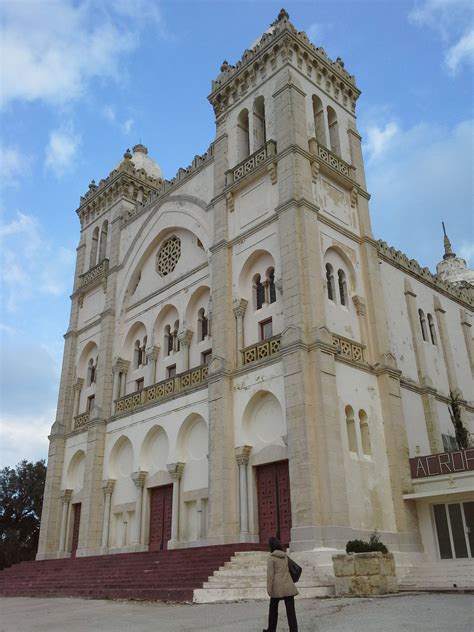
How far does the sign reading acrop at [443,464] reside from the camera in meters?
19.0

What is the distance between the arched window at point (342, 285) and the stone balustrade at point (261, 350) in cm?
347

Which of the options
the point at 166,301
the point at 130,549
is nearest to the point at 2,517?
the point at 130,549

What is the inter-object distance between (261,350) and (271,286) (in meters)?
2.70

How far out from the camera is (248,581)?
14680 millimetres

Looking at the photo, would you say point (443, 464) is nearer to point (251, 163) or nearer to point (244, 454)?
point (244, 454)

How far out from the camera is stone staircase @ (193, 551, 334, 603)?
1380cm

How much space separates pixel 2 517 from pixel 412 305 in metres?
28.4

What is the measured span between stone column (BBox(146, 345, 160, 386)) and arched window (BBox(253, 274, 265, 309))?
6920 millimetres

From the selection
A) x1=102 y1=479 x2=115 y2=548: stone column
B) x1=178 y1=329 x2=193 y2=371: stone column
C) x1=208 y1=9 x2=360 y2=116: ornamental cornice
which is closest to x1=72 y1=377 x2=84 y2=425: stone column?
x1=102 y1=479 x2=115 y2=548: stone column

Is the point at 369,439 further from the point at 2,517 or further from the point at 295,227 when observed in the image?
the point at 2,517

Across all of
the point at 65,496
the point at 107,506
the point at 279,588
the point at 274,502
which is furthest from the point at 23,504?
the point at 279,588

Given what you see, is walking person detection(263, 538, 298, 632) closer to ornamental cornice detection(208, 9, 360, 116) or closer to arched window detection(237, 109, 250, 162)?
arched window detection(237, 109, 250, 162)

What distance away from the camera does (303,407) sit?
59.1 feet

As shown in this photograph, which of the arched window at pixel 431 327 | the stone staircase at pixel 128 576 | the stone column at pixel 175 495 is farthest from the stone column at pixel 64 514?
the arched window at pixel 431 327
